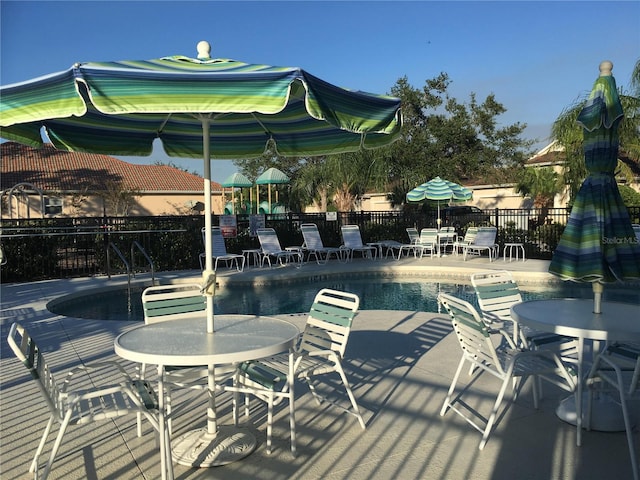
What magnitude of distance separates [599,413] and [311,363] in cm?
189

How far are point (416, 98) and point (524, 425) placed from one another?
22350 mm

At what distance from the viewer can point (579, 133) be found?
15703 mm

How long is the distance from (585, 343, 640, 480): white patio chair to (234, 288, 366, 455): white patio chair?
1.46m

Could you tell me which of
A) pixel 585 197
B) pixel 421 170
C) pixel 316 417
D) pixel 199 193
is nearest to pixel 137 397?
pixel 316 417

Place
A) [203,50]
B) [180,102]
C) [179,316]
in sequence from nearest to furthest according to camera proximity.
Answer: [180,102], [203,50], [179,316]

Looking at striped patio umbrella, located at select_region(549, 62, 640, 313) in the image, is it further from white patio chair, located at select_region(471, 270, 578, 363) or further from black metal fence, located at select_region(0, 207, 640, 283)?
black metal fence, located at select_region(0, 207, 640, 283)

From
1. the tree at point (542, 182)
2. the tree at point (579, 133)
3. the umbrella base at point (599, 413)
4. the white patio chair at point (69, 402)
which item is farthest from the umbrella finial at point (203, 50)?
the tree at point (542, 182)

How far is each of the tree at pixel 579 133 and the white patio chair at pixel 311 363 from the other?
44.6 feet

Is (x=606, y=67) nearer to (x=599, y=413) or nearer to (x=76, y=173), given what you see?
(x=599, y=413)

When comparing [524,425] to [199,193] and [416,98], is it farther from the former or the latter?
[199,193]

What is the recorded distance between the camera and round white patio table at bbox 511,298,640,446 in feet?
9.80

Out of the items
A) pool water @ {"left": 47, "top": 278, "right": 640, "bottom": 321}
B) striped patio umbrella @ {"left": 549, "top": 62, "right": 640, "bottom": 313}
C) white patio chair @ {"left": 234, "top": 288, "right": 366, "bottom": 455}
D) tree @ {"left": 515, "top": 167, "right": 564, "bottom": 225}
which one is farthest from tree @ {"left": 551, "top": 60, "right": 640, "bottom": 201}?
white patio chair @ {"left": 234, "top": 288, "right": 366, "bottom": 455}

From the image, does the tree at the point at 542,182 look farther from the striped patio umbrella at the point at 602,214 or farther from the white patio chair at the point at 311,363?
the white patio chair at the point at 311,363

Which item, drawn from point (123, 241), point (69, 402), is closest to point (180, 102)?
point (69, 402)
